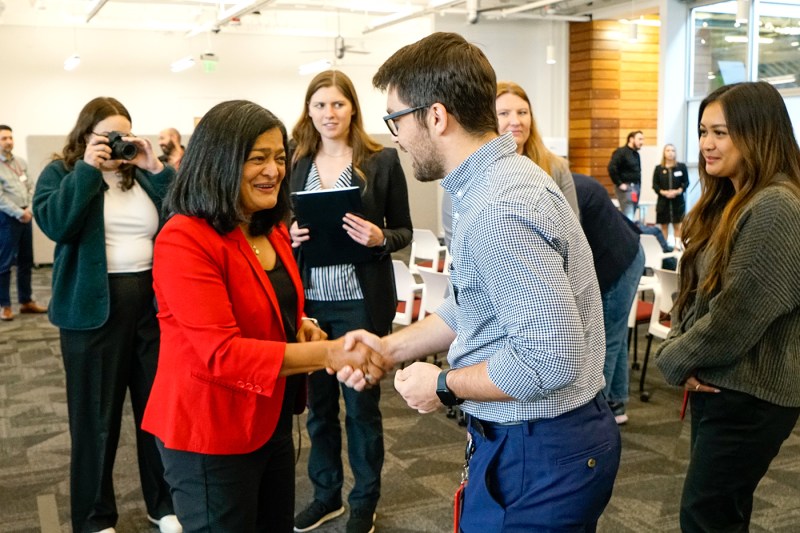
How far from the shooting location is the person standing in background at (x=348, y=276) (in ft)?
9.66

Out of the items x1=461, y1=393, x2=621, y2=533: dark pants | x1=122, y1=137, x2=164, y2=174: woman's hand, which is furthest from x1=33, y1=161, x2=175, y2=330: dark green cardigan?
x1=461, y1=393, x2=621, y2=533: dark pants

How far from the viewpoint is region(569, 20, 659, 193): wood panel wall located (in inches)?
549

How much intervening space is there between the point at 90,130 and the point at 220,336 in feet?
4.69

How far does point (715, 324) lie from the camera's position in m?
1.95

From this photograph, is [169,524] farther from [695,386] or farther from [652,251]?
[652,251]

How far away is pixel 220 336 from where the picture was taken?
1696 millimetres

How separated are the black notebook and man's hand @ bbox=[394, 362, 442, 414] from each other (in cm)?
139

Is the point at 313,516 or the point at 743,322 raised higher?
the point at 743,322

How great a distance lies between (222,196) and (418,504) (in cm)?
204

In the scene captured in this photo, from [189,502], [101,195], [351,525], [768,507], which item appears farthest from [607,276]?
[189,502]

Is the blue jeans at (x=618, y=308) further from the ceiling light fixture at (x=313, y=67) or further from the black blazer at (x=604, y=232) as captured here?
the ceiling light fixture at (x=313, y=67)

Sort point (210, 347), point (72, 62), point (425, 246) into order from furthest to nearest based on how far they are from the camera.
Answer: point (72, 62) → point (425, 246) → point (210, 347)

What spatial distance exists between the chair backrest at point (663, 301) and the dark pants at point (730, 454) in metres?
2.78

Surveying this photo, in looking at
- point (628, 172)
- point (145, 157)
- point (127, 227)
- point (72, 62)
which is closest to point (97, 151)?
point (145, 157)
